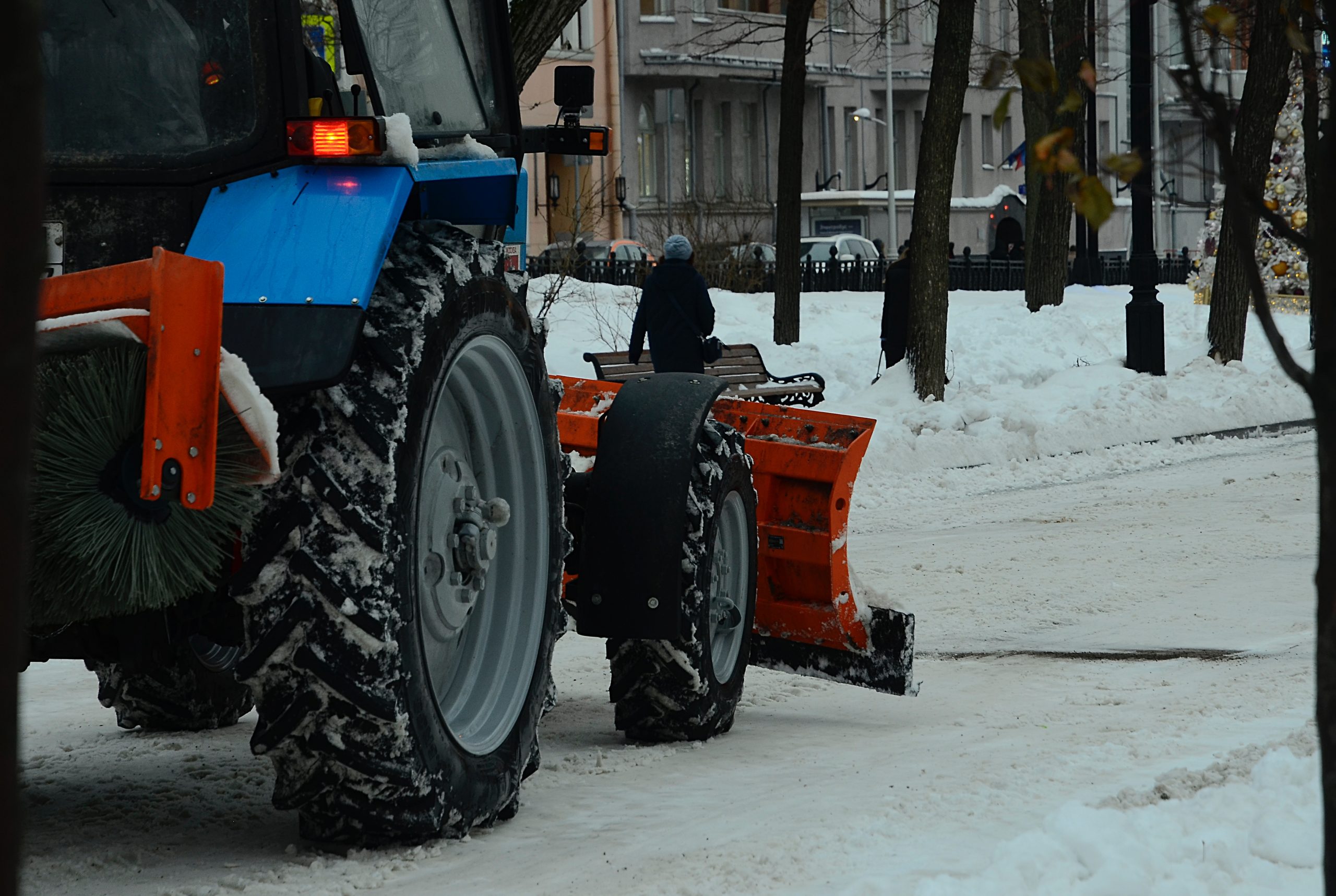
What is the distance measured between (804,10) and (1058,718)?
16679 mm

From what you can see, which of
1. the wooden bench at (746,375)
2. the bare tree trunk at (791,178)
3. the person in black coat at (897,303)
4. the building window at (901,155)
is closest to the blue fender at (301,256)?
the wooden bench at (746,375)

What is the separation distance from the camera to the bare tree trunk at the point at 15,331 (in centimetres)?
143

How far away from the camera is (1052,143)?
2.42m

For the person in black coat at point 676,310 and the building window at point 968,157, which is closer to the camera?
the person in black coat at point 676,310

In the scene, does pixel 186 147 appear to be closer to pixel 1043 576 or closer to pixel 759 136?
pixel 1043 576

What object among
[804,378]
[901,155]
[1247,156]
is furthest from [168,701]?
[901,155]

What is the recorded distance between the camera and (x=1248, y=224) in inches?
95.6

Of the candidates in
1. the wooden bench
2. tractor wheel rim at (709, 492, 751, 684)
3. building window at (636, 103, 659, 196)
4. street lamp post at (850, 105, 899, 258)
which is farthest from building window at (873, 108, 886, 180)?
tractor wheel rim at (709, 492, 751, 684)

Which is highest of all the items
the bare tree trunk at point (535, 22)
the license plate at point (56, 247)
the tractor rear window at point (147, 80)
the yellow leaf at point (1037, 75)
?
the bare tree trunk at point (535, 22)

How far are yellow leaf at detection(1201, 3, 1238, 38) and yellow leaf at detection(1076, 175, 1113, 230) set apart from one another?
24cm

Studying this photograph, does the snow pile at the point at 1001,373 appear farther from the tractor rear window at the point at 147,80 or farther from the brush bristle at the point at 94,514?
the brush bristle at the point at 94,514

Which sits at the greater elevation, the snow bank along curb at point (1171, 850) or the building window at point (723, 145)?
the building window at point (723, 145)

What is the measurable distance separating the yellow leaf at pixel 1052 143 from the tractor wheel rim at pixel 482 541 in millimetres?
1654

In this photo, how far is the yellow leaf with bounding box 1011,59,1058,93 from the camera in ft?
7.83
